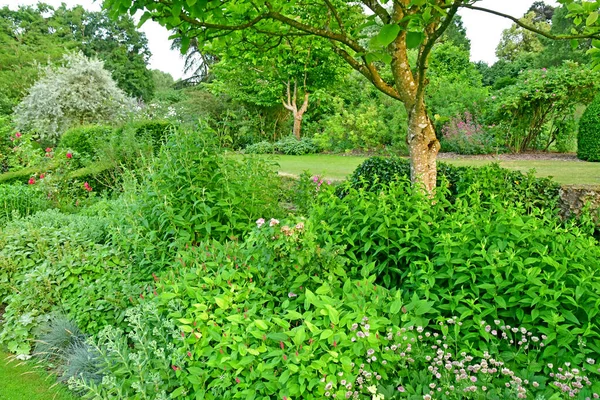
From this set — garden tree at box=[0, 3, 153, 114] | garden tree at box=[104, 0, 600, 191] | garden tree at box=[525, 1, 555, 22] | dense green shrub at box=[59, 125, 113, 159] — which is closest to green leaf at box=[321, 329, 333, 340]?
garden tree at box=[104, 0, 600, 191]

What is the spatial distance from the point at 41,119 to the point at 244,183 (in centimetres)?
1398

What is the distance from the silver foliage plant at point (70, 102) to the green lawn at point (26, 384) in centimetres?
1278

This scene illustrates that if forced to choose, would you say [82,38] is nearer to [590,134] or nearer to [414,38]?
[590,134]

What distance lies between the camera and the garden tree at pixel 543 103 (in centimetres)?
833

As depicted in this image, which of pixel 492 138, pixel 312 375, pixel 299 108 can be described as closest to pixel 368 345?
pixel 312 375

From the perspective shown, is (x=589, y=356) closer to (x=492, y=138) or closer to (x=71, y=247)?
(x=71, y=247)

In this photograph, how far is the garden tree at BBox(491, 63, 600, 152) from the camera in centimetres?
833

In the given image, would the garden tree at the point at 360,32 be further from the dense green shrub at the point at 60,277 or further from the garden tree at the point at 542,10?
the garden tree at the point at 542,10

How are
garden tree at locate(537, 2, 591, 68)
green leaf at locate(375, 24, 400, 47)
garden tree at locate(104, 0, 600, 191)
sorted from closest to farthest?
green leaf at locate(375, 24, 400, 47) → garden tree at locate(104, 0, 600, 191) → garden tree at locate(537, 2, 591, 68)

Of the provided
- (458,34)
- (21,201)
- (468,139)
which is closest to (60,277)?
(21,201)

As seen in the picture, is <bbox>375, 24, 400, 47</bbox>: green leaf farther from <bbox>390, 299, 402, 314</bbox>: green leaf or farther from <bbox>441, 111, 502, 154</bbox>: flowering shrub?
<bbox>441, 111, 502, 154</bbox>: flowering shrub

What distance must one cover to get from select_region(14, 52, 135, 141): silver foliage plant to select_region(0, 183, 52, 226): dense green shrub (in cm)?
907

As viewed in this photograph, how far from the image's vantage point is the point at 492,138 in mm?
9672

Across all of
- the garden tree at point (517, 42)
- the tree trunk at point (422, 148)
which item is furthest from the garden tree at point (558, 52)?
the tree trunk at point (422, 148)
